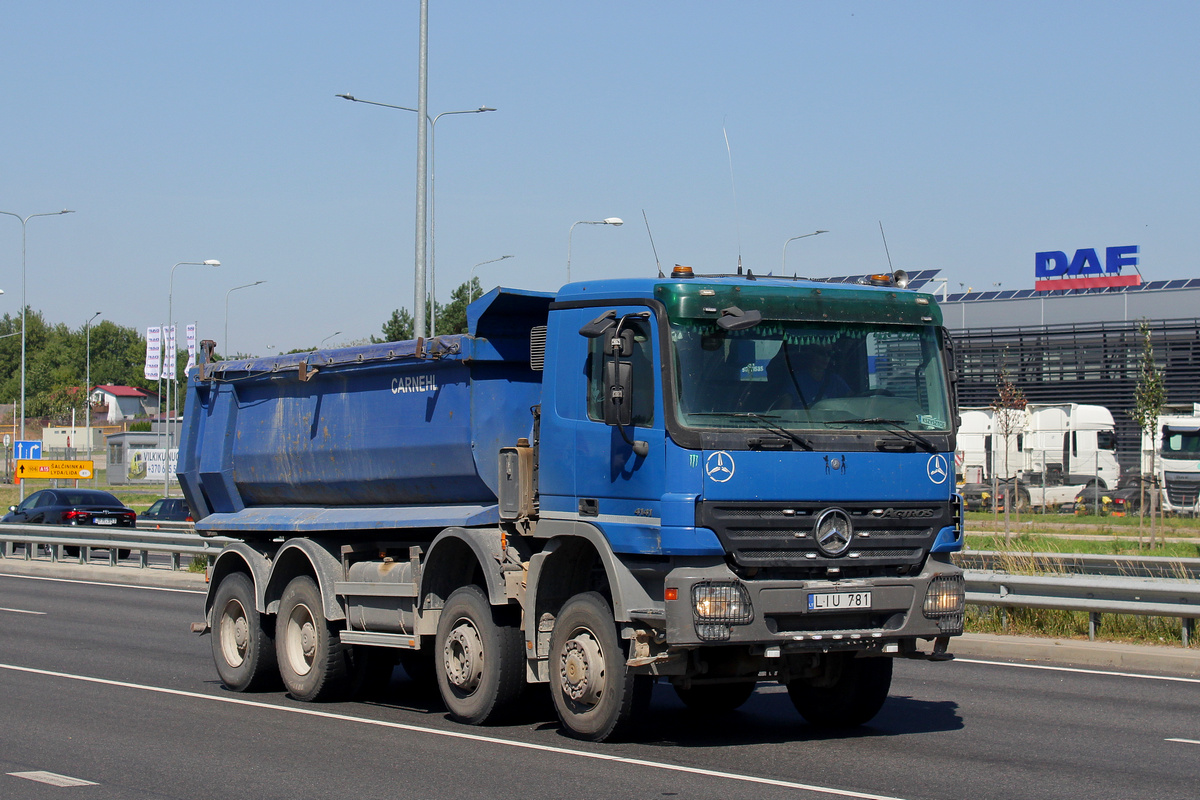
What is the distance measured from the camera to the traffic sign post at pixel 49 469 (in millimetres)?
40594

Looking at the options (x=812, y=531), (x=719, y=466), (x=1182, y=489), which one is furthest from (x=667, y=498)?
(x=1182, y=489)

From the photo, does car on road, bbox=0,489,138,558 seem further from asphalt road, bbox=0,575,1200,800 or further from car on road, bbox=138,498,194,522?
asphalt road, bbox=0,575,1200,800

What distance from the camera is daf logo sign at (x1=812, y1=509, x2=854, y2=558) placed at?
8.43 m

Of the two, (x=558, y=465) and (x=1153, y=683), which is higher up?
(x=558, y=465)

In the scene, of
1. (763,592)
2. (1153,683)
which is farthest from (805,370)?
(1153,683)

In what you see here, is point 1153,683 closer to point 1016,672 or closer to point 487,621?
point 1016,672

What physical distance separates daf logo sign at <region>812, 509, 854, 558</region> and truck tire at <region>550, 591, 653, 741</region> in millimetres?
1383

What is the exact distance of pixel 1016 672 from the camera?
42.7 ft

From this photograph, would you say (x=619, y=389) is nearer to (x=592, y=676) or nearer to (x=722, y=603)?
(x=722, y=603)

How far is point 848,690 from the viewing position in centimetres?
975

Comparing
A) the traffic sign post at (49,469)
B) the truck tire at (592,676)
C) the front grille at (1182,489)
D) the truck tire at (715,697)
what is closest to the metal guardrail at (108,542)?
the traffic sign post at (49,469)

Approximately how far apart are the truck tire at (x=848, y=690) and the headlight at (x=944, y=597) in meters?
0.93

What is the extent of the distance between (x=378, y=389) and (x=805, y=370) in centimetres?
396

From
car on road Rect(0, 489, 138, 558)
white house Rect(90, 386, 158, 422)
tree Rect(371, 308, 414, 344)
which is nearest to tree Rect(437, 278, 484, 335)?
tree Rect(371, 308, 414, 344)
